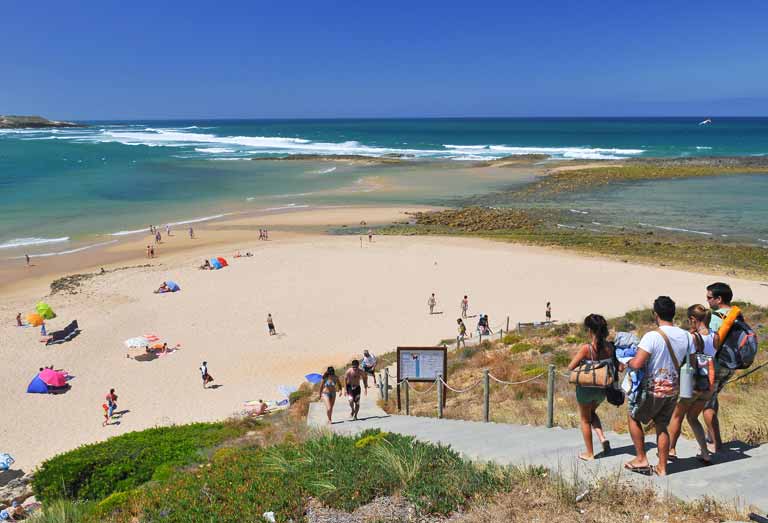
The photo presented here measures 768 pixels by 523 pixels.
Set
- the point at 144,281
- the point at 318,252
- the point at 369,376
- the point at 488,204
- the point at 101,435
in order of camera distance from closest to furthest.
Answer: the point at 101,435, the point at 369,376, the point at 144,281, the point at 318,252, the point at 488,204

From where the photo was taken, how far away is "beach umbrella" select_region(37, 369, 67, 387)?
609 inches

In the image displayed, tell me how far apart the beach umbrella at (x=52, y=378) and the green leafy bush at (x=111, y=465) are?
21.2 feet

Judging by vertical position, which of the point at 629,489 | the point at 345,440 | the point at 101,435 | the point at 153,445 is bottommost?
the point at 101,435

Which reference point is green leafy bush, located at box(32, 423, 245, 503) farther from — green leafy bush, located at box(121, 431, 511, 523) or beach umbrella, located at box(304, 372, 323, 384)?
beach umbrella, located at box(304, 372, 323, 384)

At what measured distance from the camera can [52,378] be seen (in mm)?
15531

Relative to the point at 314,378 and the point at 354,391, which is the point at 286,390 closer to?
the point at 314,378

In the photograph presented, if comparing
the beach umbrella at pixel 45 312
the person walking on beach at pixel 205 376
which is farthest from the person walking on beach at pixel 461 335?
the beach umbrella at pixel 45 312

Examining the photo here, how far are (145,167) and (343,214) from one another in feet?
133

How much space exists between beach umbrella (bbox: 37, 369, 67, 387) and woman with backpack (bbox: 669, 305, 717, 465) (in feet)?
50.4

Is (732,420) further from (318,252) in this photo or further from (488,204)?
(488,204)

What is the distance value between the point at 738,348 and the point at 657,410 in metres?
1.00

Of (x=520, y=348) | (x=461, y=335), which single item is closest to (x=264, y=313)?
(x=461, y=335)

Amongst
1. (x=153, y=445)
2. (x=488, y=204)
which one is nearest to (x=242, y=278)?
(x=153, y=445)

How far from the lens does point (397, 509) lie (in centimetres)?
535
